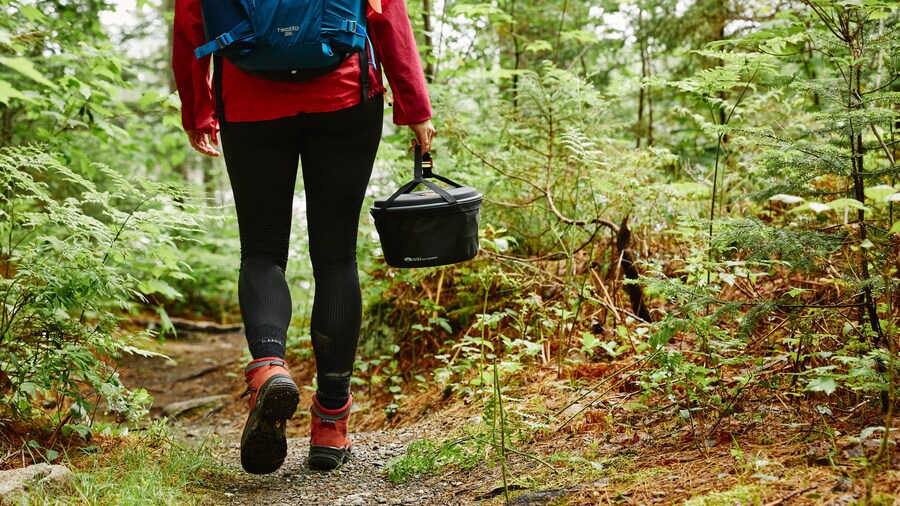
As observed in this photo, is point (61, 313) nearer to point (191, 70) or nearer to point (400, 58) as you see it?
point (191, 70)

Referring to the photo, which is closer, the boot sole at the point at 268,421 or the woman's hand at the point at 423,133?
the boot sole at the point at 268,421

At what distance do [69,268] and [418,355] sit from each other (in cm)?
246

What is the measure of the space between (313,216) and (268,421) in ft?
2.72

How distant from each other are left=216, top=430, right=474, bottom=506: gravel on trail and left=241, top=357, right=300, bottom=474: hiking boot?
0.15 meters

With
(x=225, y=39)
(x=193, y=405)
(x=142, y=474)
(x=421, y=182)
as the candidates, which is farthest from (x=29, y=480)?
(x=193, y=405)

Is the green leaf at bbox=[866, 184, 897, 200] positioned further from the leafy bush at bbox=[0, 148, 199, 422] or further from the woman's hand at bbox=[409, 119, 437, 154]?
the leafy bush at bbox=[0, 148, 199, 422]

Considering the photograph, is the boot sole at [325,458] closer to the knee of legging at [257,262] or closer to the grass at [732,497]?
the knee of legging at [257,262]

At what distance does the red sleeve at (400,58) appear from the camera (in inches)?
98.8

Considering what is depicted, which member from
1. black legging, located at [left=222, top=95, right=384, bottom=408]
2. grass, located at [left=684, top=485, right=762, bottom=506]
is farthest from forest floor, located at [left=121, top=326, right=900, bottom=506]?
black legging, located at [left=222, top=95, right=384, bottom=408]

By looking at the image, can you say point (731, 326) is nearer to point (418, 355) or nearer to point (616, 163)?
point (616, 163)

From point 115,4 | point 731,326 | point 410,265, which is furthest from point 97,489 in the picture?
point 115,4

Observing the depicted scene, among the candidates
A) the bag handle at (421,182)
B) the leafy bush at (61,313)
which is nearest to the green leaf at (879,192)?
the bag handle at (421,182)

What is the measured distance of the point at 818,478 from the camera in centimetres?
165

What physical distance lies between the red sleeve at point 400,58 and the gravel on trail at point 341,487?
4.69 ft
